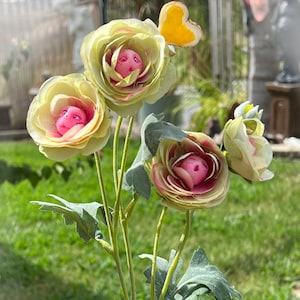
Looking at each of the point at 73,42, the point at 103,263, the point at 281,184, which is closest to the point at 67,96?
the point at 103,263

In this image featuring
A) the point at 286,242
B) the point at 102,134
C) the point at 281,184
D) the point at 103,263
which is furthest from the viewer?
the point at 281,184

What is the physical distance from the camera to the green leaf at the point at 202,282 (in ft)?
2.04

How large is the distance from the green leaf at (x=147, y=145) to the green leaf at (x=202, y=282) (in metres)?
0.11

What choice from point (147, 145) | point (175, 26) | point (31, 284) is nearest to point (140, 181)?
point (147, 145)

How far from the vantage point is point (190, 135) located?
0.61 metres

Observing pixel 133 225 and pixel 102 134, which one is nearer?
pixel 102 134

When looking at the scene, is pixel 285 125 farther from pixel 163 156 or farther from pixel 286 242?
pixel 163 156

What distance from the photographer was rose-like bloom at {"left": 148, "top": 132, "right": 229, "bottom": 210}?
1.89ft

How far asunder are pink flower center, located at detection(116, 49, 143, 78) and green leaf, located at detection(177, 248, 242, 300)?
22 cm

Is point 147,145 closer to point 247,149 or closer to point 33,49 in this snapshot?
point 247,149

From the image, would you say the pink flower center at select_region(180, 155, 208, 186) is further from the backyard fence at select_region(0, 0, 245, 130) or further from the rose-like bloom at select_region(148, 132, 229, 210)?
the backyard fence at select_region(0, 0, 245, 130)

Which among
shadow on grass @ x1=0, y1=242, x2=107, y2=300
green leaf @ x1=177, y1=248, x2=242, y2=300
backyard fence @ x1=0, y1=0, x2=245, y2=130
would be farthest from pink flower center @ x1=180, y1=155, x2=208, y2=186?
backyard fence @ x1=0, y1=0, x2=245, y2=130

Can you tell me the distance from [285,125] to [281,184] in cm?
26

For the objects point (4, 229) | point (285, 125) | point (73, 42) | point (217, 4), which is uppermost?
point (217, 4)
